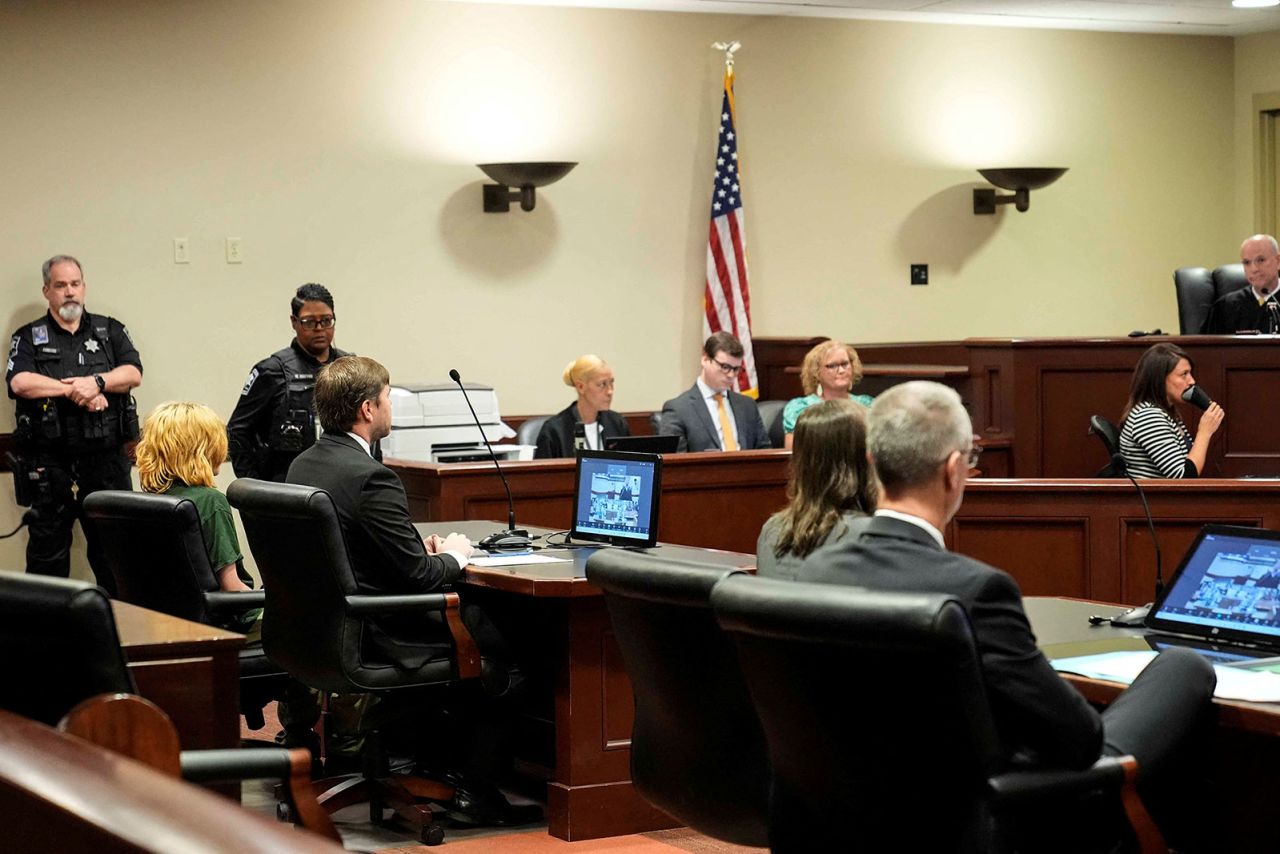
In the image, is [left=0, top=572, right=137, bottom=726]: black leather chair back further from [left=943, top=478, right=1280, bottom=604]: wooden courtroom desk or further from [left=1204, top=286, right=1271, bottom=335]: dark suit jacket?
[left=1204, top=286, right=1271, bottom=335]: dark suit jacket

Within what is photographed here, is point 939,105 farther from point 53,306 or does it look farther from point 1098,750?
point 1098,750

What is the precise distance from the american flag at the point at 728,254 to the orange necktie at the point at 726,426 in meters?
1.82

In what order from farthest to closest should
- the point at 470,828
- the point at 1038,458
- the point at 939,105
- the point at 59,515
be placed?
the point at 939,105, the point at 1038,458, the point at 59,515, the point at 470,828

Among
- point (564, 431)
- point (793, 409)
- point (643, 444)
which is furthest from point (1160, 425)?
point (564, 431)

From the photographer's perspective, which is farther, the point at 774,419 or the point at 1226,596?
the point at 774,419

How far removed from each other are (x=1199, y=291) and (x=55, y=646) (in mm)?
7336

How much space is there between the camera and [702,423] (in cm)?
692

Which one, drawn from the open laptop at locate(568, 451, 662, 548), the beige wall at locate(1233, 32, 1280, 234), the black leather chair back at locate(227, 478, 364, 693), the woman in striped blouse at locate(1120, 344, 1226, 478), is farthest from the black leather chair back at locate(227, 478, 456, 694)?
the beige wall at locate(1233, 32, 1280, 234)

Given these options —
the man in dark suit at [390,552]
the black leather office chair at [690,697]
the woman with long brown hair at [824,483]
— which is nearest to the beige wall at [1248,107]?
the man in dark suit at [390,552]

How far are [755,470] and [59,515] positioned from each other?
3.02 meters

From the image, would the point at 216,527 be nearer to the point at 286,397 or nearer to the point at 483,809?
the point at 483,809

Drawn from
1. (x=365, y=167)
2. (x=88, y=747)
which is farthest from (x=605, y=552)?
(x=365, y=167)

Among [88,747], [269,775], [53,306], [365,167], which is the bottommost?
[269,775]

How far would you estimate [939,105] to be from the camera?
965 centimetres
